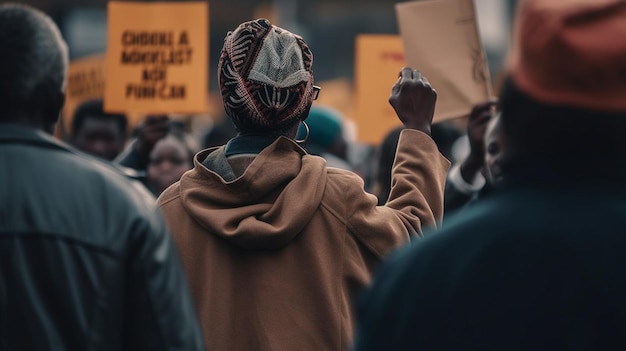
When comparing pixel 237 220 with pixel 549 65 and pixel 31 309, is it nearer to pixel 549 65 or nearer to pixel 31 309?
pixel 31 309

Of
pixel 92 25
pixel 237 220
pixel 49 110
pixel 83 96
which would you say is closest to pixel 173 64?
pixel 83 96

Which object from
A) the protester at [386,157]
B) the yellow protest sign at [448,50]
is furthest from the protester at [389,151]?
the yellow protest sign at [448,50]

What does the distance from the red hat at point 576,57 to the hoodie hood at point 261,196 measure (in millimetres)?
1353

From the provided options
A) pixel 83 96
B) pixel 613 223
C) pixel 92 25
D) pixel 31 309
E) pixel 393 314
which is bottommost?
pixel 92 25

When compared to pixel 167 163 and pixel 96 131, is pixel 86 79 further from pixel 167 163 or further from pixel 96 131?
pixel 167 163

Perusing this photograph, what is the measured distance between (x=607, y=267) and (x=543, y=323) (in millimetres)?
134

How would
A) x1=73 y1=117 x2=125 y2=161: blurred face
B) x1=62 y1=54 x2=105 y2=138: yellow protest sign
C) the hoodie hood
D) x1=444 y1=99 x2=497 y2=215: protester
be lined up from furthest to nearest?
x1=62 y1=54 x2=105 y2=138: yellow protest sign
x1=73 y1=117 x2=125 y2=161: blurred face
x1=444 y1=99 x2=497 y2=215: protester
the hoodie hood

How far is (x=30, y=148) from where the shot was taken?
2760mm

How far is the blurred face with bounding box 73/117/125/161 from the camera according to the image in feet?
25.9

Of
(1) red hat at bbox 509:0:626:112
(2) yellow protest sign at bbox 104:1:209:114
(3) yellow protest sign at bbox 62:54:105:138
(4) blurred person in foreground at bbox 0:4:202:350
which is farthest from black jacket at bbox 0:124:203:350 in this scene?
(3) yellow protest sign at bbox 62:54:105:138

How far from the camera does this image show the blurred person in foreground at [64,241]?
2.65m

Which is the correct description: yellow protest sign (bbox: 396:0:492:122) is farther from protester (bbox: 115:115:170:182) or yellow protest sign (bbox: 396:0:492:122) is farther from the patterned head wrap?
protester (bbox: 115:115:170:182)

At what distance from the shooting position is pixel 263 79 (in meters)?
3.70

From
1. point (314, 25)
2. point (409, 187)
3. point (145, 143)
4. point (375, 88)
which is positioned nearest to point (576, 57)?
point (409, 187)
